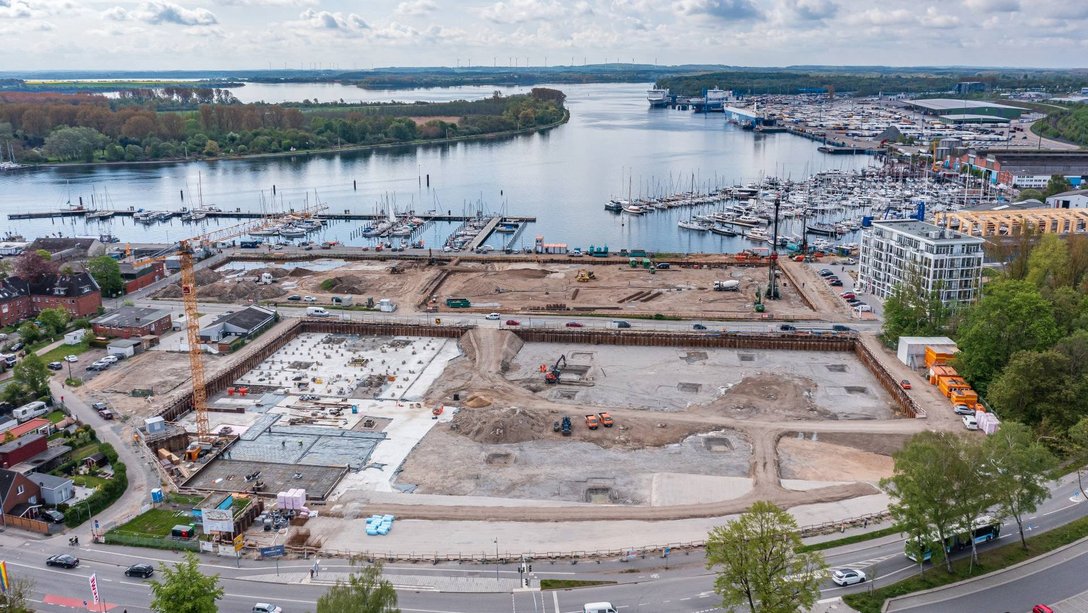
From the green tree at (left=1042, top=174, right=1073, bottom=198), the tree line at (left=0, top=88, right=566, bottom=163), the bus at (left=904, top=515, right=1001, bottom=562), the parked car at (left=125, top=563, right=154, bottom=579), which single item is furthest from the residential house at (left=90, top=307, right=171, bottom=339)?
the tree line at (left=0, top=88, right=566, bottom=163)

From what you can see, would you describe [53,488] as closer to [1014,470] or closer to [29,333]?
[29,333]

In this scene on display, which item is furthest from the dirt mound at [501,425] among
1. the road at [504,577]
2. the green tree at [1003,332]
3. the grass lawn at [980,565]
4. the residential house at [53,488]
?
the green tree at [1003,332]

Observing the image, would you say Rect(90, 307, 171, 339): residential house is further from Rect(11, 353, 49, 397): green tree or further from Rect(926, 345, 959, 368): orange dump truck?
Rect(926, 345, 959, 368): orange dump truck

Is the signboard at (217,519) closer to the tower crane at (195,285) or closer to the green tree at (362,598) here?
the tower crane at (195,285)

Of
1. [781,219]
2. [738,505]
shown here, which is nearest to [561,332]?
[738,505]

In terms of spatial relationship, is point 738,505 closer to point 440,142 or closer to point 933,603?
point 933,603

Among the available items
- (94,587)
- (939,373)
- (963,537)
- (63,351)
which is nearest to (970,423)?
(939,373)
